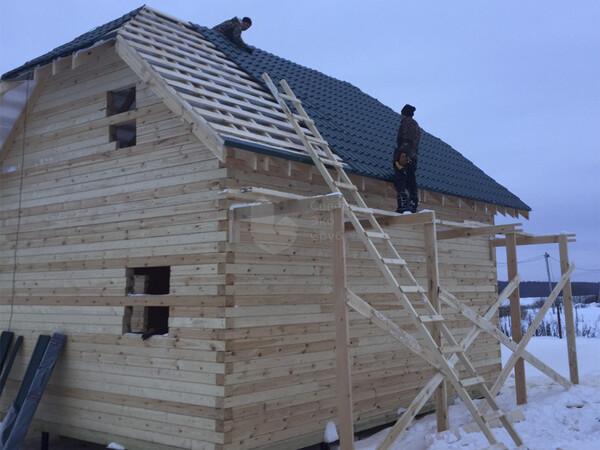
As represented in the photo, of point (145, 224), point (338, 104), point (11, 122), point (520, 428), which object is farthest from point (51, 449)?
point (338, 104)

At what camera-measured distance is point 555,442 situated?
7.30m

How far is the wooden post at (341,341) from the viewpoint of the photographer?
248 inches

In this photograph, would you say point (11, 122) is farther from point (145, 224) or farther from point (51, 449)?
point (51, 449)

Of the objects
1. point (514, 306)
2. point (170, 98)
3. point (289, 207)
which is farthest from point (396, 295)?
point (170, 98)

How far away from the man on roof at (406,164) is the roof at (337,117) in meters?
0.27

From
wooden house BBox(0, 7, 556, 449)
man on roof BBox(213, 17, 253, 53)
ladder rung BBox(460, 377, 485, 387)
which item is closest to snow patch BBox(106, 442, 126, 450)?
wooden house BBox(0, 7, 556, 449)

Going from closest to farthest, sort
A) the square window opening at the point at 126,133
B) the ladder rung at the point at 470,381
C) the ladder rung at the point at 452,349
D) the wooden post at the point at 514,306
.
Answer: the ladder rung at the point at 470,381 < the ladder rung at the point at 452,349 < the wooden post at the point at 514,306 < the square window opening at the point at 126,133

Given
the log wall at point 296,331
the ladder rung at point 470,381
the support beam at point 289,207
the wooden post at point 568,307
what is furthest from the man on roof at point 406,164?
the wooden post at point 568,307

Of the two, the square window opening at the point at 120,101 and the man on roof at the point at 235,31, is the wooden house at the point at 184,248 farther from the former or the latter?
the man on roof at the point at 235,31

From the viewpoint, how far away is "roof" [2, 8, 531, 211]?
28.4 ft

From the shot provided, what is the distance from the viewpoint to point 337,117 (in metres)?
11.2

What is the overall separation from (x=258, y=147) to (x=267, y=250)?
1495 mm

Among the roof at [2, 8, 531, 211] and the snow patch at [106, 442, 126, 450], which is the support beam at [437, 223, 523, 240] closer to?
the roof at [2, 8, 531, 211]

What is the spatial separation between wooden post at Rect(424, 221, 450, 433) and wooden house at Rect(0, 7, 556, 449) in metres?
0.65
